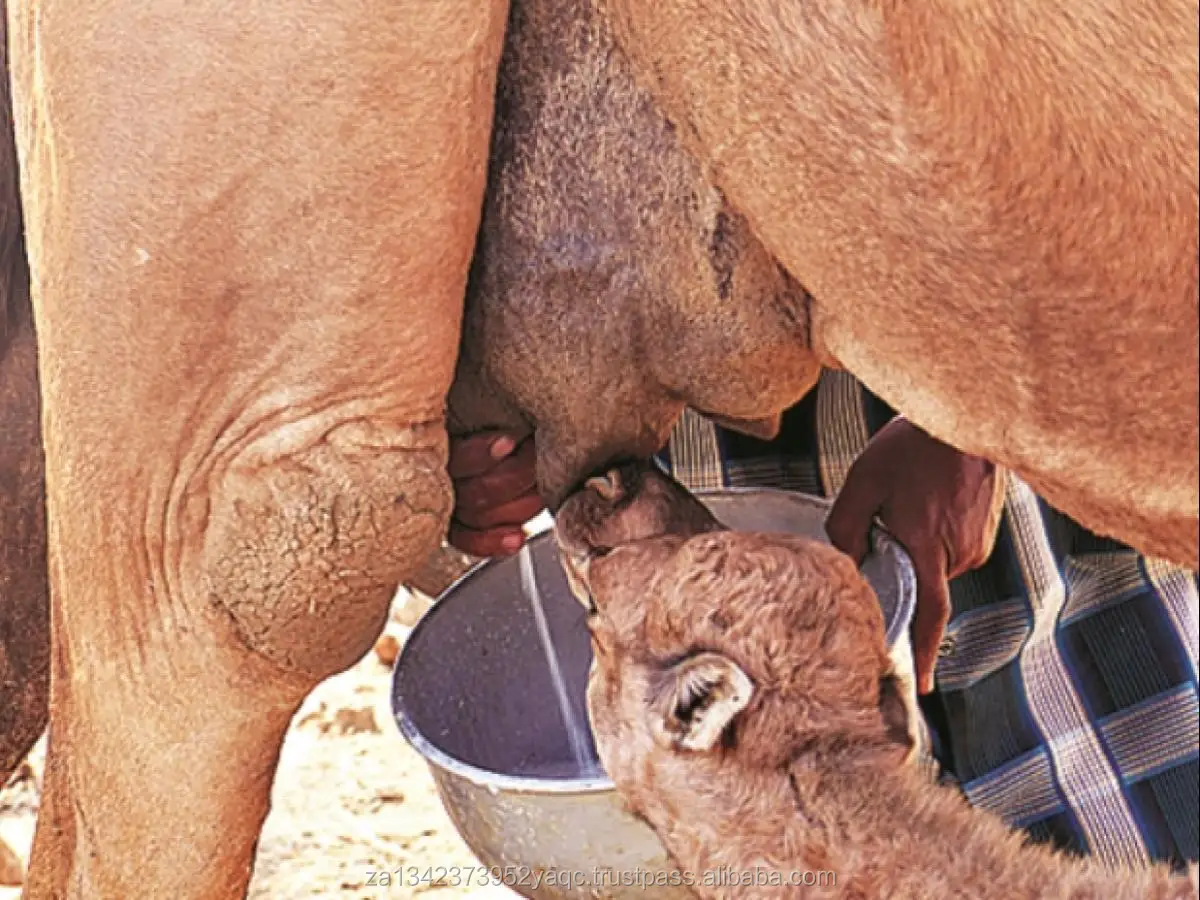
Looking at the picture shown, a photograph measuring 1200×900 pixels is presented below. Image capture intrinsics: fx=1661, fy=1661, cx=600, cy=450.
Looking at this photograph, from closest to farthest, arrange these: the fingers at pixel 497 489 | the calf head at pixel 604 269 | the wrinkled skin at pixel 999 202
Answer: the wrinkled skin at pixel 999 202
the calf head at pixel 604 269
the fingers at pixel 497 489

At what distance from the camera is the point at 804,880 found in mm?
1282

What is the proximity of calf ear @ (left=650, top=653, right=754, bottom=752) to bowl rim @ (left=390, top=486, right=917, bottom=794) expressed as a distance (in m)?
0.10

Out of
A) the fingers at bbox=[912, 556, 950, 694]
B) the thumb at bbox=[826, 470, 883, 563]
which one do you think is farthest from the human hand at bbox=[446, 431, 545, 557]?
the fingers at bbox=[912, 556, 950, 694]

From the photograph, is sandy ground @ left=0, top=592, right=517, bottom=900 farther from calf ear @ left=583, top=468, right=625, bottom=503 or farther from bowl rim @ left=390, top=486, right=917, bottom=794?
calf ear @ left=583, top=468, right=625, bottom=503

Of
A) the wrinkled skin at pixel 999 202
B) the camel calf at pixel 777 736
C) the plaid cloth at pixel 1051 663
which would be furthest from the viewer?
the plaid cloth at pixel 1051 663

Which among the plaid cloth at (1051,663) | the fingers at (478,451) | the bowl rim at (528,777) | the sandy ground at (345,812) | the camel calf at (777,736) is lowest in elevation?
the sandy ground at (345,812)

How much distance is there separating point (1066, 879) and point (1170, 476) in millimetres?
303

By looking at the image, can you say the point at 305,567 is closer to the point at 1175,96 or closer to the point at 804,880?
the point at 804,880

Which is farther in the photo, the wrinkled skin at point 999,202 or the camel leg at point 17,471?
the camel leg at point 17,471

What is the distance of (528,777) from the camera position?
174 centimetres

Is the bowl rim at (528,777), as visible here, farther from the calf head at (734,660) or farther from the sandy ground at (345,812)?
the sandy ground at (345,812)

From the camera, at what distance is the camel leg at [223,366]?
1.29 m

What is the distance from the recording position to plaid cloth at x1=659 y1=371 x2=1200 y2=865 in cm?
215

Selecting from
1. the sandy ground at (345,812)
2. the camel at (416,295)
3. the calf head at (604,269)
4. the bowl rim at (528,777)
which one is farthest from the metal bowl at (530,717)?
the sandy ground at (345,812)
